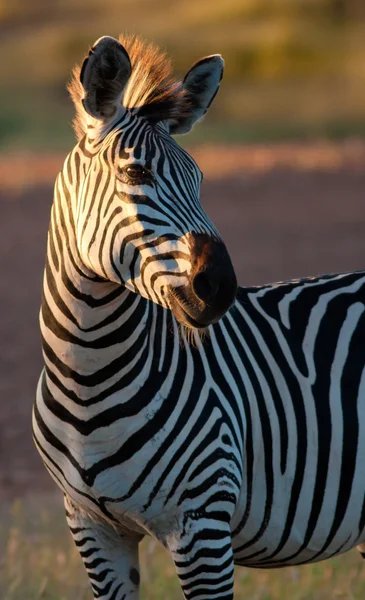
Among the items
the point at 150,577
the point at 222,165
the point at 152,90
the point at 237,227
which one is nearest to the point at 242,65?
the point at 222,165

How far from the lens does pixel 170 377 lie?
3.65 metres

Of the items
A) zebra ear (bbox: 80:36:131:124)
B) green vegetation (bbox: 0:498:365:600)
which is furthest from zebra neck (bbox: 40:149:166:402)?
green vegetation (bbox: 0:498:365:600)

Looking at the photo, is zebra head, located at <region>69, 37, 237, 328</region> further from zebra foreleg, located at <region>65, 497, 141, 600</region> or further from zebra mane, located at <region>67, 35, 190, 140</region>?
zebra foreleg, located at <region>65, 497, 141, 600</region>

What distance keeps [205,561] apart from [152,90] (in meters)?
1.51

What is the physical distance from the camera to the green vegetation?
16.7 feet

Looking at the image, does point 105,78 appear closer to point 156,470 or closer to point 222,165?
point 156,470

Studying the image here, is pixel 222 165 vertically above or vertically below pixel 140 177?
above

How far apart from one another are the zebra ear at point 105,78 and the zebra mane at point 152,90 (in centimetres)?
4

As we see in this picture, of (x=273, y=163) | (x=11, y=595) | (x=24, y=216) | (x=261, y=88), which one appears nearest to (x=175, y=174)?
(x=11, y=595)

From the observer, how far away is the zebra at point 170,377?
3359 millimetres

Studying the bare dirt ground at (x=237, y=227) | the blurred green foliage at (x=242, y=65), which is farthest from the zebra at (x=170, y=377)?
the blurred green foliage at (x=242, y=65)

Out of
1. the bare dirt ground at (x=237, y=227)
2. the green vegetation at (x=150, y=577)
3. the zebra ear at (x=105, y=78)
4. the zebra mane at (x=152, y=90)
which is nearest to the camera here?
the zebra ear at (x=105, y=78)

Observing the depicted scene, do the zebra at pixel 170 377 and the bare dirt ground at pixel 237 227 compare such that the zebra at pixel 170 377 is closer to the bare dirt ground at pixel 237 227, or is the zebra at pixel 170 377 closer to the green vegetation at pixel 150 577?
the green vegetation at pixel 150 577

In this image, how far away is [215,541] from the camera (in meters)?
3.57
